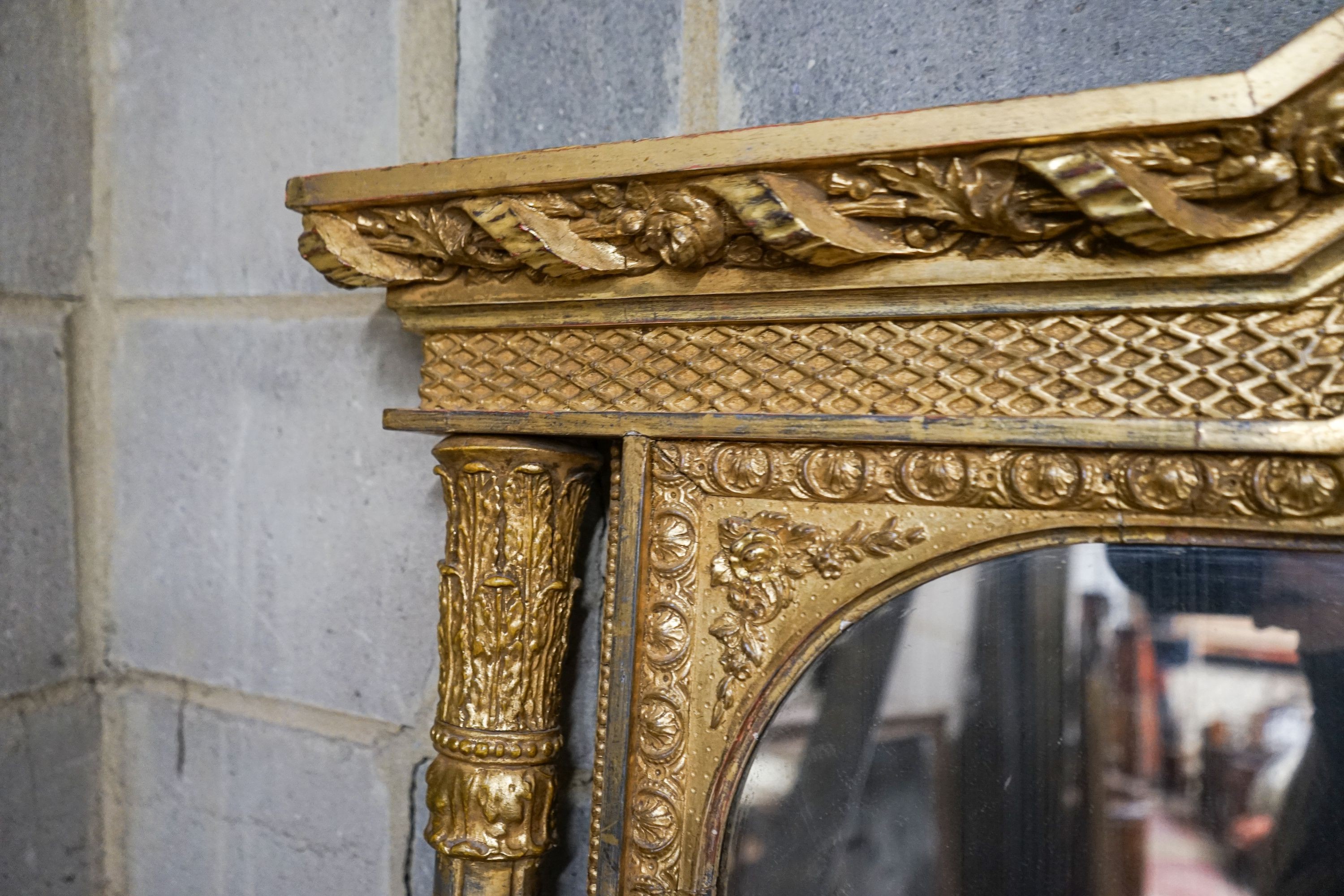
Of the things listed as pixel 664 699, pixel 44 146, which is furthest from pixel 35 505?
pixel 664 699

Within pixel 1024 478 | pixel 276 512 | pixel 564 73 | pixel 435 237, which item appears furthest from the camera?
pixel 276 512

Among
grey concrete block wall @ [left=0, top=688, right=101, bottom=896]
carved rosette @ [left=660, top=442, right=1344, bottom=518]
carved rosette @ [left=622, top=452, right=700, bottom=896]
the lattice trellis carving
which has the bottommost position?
grey concrete block wall @ [left=0, top=688, right=101, bottom=896]

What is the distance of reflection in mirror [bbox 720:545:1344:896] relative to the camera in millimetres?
515

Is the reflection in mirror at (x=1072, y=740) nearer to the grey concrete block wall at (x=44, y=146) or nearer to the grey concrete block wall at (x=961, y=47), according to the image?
the grey concrete block wall at (x=961, y=47)

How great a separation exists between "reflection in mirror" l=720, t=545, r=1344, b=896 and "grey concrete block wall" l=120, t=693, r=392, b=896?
0.43 m

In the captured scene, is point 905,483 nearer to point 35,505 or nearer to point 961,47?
point 961,47

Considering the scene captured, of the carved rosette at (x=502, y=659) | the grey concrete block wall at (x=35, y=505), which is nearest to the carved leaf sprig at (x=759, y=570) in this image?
the carved rosette at (x=502, y=659)

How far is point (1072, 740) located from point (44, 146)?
1.05 m

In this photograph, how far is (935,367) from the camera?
0.57m

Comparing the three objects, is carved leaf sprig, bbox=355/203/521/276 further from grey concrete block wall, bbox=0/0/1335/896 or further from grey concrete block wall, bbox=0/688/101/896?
grey concrete block wall, bbox=0/688/101/896

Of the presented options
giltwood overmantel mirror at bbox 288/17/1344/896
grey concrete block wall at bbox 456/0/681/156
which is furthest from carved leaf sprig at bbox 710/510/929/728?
grey concrete block wall at bbox 456/0/681/156

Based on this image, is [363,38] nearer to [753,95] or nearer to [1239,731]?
[753,95]

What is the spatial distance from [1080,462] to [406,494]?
0.57 metres

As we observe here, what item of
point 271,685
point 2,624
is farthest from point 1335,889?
point 2,624
